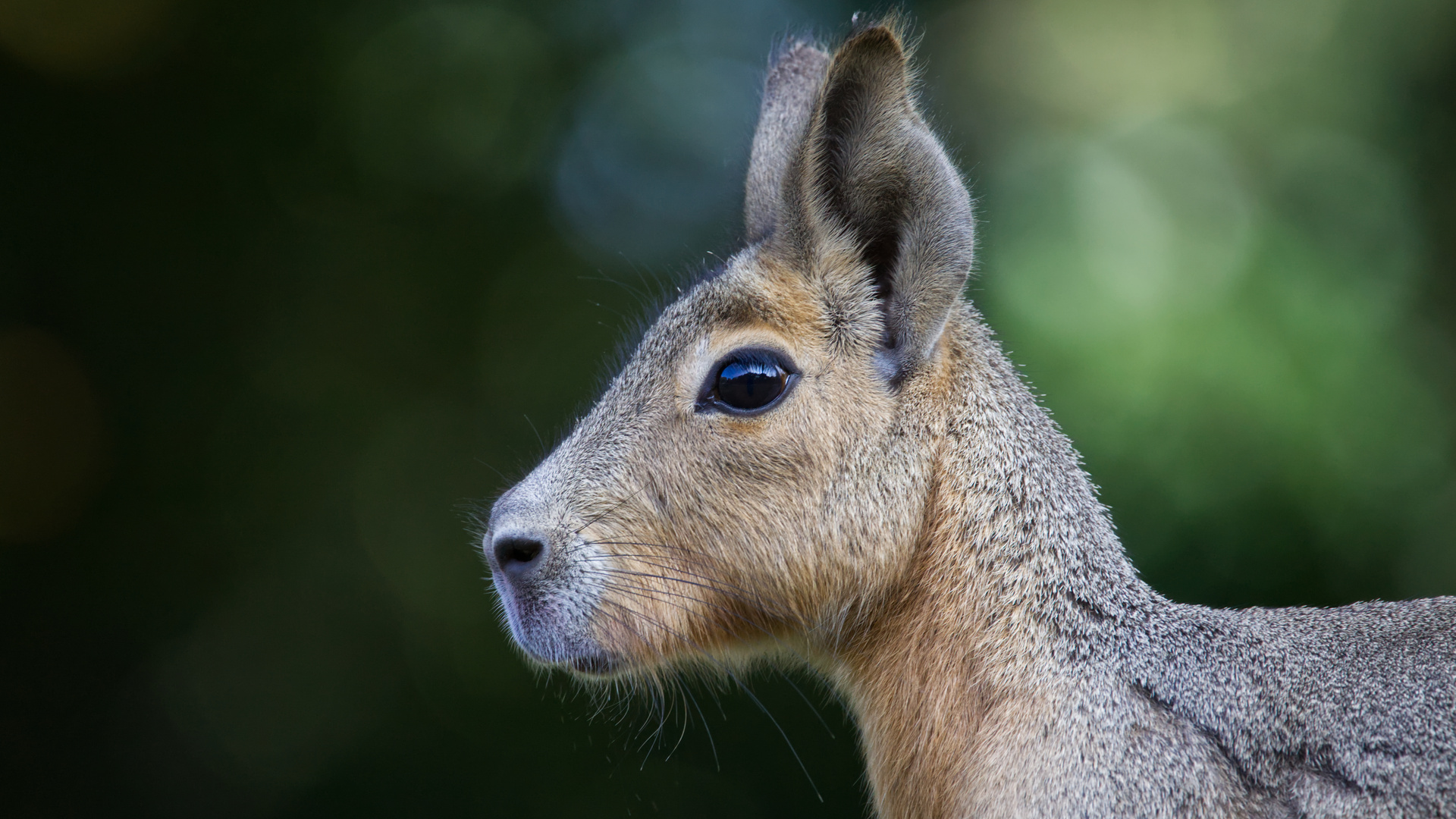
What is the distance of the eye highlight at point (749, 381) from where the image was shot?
6.39ft

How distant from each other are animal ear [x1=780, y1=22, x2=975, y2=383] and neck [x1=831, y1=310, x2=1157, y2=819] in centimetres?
12

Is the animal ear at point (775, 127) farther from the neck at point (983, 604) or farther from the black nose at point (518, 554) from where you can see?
the black nose at point (518, 554)

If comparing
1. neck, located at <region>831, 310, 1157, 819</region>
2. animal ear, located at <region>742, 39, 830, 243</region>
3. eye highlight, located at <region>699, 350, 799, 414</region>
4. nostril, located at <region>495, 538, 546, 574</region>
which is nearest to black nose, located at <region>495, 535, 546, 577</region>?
nostril, located at <region>495, 538, 546, 574</region>

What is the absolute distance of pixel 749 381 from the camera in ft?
6.43

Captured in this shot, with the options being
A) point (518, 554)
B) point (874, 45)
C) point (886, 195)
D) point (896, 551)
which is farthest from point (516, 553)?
point (874, 45)

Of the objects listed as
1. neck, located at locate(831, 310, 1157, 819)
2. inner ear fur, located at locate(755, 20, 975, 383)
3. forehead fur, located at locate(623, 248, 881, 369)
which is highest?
inner ear fur, located at locate(755, 20, 975, 383)

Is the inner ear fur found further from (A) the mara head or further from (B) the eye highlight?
(B) the eye highlight

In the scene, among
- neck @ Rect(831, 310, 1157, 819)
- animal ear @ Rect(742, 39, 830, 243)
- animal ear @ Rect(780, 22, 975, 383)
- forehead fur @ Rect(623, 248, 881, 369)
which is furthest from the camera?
animal ear @ Rect(742, 39, 830, 243)

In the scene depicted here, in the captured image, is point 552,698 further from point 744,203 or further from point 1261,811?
point 1261,811

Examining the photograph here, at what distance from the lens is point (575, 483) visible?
199 cm

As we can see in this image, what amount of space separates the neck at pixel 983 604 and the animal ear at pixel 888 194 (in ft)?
0.41

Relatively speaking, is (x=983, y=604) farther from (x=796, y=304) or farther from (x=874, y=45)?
(x=874, y=45)

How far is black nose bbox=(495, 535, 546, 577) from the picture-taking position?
1.91 metres

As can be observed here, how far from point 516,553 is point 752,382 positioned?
0.56 metres
